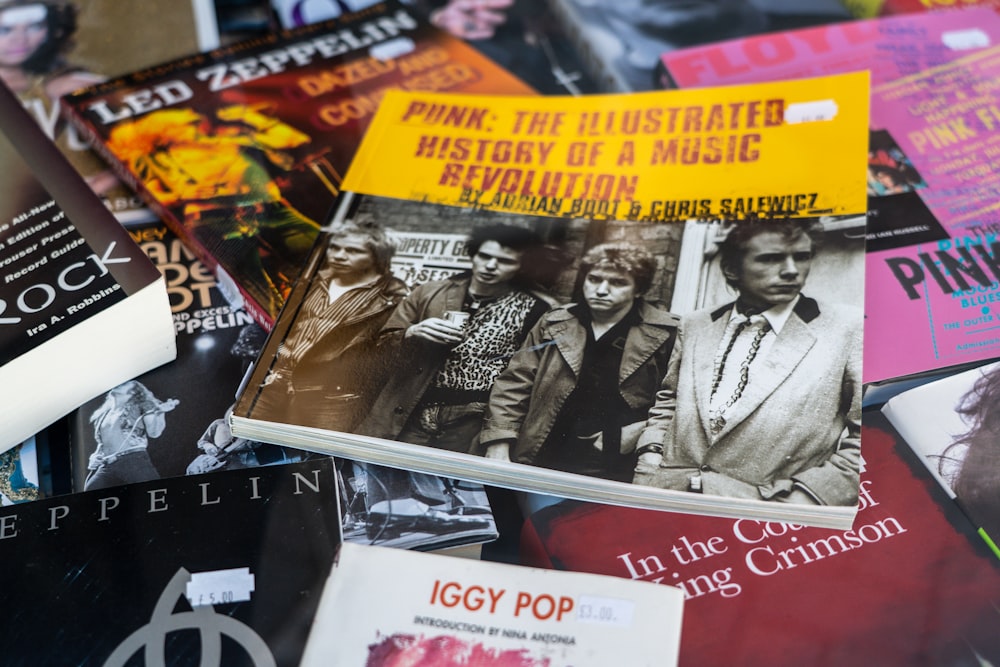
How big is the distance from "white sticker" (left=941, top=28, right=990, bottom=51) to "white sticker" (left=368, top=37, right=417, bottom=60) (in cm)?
51

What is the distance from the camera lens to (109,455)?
1.92 ft

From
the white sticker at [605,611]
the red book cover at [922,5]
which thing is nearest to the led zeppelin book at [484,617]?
the white sticker at [605,611]

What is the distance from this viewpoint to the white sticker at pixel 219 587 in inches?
19.8

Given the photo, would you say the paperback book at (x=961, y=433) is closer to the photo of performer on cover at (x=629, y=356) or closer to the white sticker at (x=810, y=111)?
the photo of performer on cover at (x=629, y=356)

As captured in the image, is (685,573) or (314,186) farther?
(314,186)

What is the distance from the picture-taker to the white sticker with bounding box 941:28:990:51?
0.83 m

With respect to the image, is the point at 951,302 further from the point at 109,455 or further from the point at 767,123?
the point at 109,455

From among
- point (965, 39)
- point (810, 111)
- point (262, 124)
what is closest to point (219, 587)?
point (262, 124)

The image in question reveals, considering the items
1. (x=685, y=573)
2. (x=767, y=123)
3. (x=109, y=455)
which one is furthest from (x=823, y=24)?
(x=109, y=455)

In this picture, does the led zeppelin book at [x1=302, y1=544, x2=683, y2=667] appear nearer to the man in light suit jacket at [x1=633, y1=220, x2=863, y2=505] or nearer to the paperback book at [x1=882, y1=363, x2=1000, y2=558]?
the man in light suit jacket at [x1=633, y1=220, x2=863, y2=505]

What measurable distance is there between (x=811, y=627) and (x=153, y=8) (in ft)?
2.74

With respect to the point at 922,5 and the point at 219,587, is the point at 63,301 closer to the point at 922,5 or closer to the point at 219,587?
the point at 219,587

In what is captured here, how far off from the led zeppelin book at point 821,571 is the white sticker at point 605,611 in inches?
1.3

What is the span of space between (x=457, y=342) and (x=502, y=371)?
4cm
